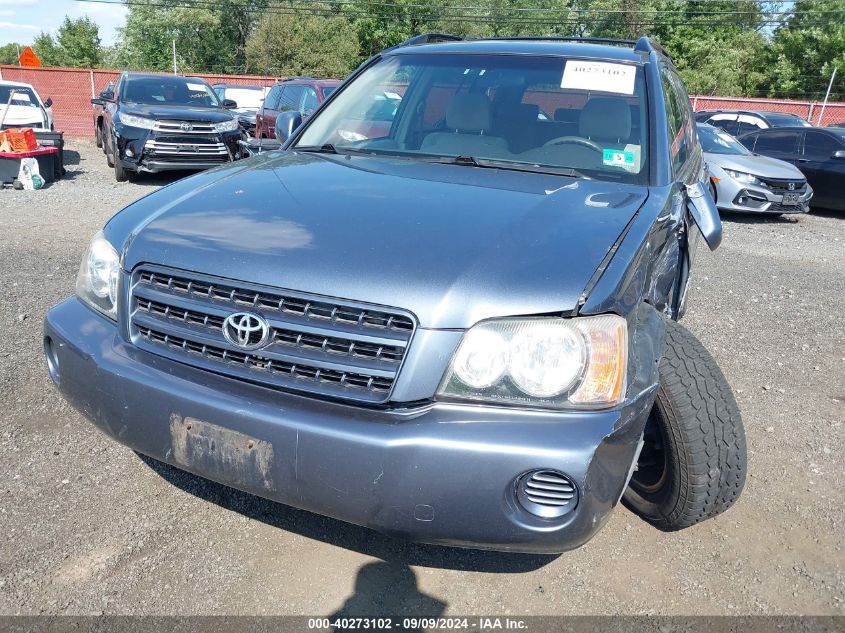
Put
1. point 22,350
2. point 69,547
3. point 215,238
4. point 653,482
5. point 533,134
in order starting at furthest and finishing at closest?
point 22,350 → point 533,134 → point 653,482 → point 69,547 → point 215,238

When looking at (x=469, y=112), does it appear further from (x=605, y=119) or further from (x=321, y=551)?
A: (x=321, y=551)

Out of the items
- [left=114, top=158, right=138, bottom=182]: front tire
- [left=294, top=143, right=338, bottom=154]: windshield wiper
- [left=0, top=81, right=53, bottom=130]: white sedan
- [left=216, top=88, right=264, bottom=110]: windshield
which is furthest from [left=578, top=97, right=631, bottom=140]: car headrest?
[left=216, top=88, right=264, bottom=110]: windshield

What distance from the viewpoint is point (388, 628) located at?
7.15 feet

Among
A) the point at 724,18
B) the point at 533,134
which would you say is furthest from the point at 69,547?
the point at 724,18

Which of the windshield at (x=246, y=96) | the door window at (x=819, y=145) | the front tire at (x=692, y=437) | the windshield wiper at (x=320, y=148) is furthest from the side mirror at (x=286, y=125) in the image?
the windshield at (x=246, y=96)

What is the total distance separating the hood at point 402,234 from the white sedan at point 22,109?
1144 centimetres

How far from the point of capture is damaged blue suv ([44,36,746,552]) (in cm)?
185

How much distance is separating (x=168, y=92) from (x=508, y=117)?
1043 centimetres

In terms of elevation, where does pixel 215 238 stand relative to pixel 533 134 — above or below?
below

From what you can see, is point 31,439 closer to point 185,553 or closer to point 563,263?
point 185,553

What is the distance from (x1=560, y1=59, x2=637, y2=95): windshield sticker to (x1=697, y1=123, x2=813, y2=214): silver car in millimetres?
7892

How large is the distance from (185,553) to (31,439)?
3.80 ft

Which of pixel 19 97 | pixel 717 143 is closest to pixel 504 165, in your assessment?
pixel 717 143

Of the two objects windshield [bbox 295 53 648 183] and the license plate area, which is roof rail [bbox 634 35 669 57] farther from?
the license plate area
